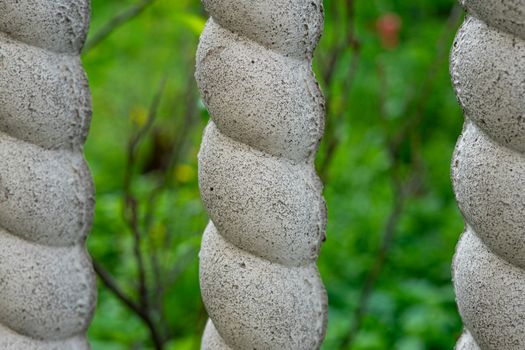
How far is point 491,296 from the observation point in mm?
905

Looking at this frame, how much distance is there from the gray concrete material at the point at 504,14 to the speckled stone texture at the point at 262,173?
192 millimetres

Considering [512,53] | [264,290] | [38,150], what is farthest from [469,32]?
[38,150]

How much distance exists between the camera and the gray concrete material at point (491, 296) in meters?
0.90

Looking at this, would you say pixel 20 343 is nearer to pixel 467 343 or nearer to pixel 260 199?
pixel 260 199

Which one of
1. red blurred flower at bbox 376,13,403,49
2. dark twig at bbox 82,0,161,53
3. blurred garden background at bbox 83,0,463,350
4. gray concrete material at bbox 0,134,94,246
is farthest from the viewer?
red blurred flower at bbox 376,13,403,49

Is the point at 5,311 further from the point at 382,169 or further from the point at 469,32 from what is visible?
the point at 382,169

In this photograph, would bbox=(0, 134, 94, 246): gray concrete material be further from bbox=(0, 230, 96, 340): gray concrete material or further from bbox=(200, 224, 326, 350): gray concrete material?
bbox=(200, 224, 326, 350): gray concrete material

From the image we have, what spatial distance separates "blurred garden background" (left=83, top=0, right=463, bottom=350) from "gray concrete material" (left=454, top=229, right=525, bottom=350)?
745mm

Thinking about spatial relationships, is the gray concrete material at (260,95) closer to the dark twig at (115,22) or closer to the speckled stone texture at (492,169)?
the speckled stone texture at (492,169)

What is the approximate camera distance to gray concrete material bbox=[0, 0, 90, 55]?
1.01m

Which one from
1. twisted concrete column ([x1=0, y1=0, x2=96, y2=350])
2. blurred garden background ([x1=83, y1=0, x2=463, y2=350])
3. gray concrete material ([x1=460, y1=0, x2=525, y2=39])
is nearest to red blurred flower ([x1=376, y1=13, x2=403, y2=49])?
blurred garden background ([x1=83, y1=0, x2=463, y2=350])

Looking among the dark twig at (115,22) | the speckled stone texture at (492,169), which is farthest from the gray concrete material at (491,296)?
the dark twig at (115,22)

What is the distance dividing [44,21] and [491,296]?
1.93ft

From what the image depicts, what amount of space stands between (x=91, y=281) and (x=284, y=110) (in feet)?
1.25
